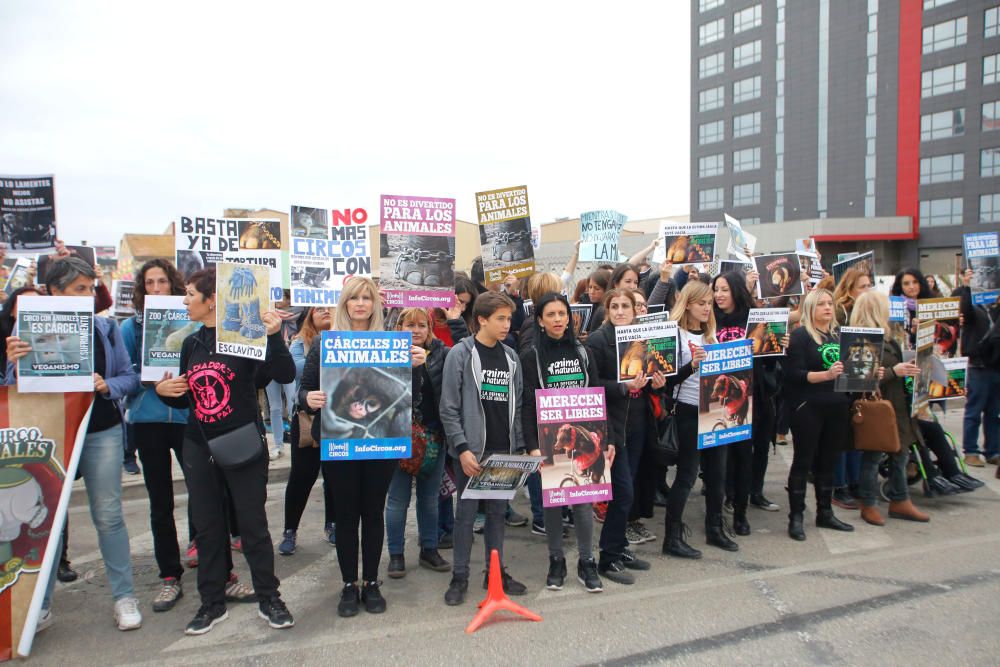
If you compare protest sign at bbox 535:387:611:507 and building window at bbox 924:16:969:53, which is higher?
building window at bbox 924:16:969:53

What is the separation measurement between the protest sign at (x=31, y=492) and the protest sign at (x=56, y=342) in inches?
4.8

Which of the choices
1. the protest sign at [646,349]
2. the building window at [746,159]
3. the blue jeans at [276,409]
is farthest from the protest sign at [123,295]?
the building window at [746,159]

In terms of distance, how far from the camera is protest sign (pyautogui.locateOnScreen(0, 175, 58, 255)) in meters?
6.06

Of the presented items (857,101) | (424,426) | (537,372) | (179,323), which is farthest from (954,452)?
(857,101)

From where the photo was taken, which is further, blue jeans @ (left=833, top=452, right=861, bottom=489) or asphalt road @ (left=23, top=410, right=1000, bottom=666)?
blue jeans @ (left=833, top=452, right=861, bottom=489)

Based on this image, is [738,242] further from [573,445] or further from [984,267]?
[573,445]

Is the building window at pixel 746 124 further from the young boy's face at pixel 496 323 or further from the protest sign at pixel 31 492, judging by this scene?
the protest sign at pixel 31 492

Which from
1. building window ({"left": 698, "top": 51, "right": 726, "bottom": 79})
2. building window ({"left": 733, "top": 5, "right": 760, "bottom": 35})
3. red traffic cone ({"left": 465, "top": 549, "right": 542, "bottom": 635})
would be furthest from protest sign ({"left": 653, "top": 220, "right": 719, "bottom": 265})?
building window ({"left": 698, "top": 51, "right": 726, "bottom": 79})

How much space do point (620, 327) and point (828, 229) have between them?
54132mm

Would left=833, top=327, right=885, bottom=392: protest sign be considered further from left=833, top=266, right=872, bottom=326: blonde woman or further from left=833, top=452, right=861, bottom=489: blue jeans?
left=833, top=452, right=861, bottom=489: blue jeans

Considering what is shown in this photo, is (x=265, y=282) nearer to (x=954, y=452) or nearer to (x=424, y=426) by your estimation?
(x=424, y=426)

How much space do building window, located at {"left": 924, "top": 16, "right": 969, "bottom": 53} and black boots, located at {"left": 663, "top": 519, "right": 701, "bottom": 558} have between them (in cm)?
5852

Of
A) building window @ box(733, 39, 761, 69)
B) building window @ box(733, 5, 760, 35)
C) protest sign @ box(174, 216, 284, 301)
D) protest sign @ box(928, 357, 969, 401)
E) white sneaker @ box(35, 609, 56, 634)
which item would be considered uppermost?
building window @ box(733, 5, 760, 35)

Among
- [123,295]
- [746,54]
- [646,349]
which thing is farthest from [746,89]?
[646,349]
